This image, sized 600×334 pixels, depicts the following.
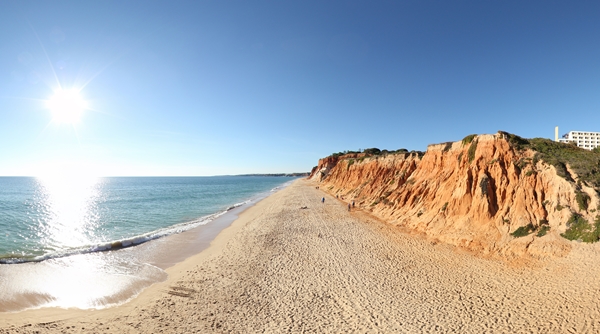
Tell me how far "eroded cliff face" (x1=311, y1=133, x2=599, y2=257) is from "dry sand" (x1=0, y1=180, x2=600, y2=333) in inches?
68.6

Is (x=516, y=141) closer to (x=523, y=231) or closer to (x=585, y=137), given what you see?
(x=523, y=231)

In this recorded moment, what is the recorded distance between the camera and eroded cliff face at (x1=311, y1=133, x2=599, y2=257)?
586 inches

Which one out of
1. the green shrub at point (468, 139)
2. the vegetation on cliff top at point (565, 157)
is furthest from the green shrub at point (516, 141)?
the green shrub at point (468, 139)

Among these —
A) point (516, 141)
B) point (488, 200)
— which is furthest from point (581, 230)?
point (516, 141)

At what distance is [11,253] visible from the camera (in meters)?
19.0

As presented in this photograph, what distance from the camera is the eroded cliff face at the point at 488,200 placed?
14875 mm

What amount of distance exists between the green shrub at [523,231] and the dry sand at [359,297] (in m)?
2.14

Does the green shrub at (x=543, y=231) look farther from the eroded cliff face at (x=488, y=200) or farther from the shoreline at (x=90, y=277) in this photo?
the shoreline at (x=90, y=277)

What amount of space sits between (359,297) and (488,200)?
13.2m

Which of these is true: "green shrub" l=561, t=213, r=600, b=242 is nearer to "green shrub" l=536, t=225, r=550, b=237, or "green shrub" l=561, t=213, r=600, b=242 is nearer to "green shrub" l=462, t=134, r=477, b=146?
"green shrub" l=536, t=225, r=550, b=237

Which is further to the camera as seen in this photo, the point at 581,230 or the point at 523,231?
the point at 523,231

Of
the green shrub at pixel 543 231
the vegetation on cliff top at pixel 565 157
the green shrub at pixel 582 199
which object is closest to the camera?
the green shrub at pixel 582 199

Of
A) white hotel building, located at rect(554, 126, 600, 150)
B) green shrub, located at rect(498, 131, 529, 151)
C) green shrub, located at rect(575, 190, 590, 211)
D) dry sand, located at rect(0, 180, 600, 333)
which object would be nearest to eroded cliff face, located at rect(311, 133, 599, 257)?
green shrub, located at rect(575, 190, 590, 211)

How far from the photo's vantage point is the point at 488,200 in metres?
18.0
